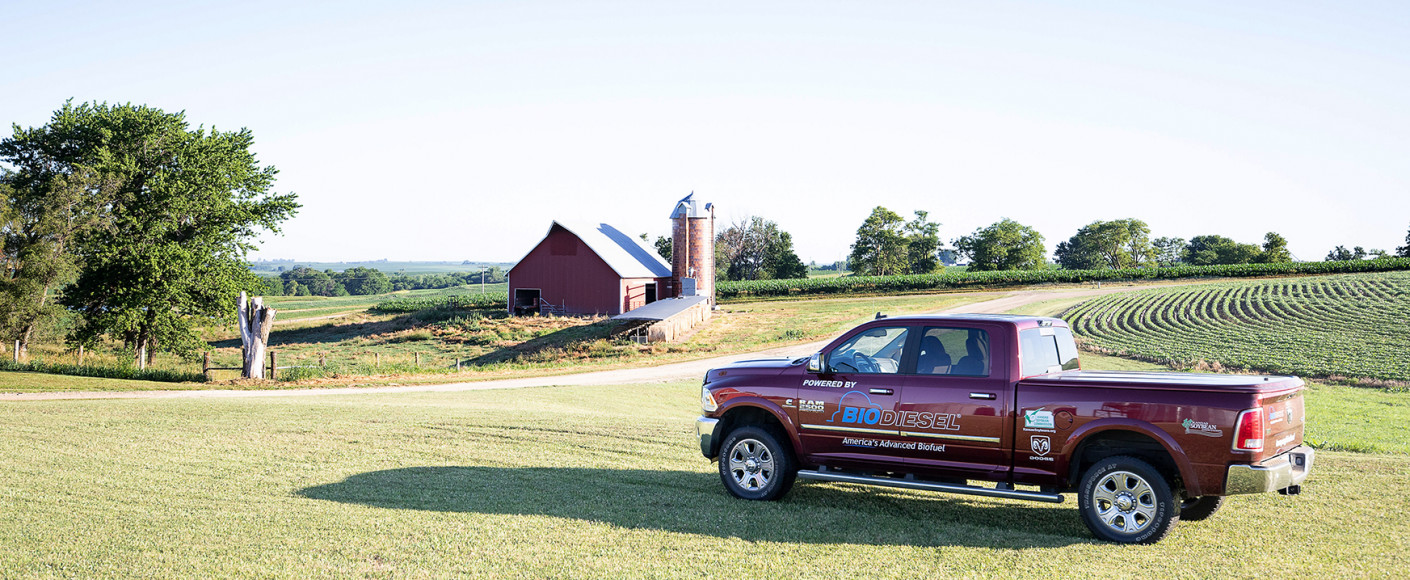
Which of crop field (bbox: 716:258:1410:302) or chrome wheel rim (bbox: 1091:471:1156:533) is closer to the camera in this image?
chrome wheel rim (bbox: 1091:471:1156:533)

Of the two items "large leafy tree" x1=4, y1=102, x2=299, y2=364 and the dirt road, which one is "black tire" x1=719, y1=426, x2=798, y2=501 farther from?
"large leafy tree" x1=4, y1=102, x2=299, y2=364

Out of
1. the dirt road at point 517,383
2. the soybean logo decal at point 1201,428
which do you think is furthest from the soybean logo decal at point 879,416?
the dirt road at point 517,383

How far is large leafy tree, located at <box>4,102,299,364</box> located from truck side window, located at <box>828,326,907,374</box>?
34362 millimetres

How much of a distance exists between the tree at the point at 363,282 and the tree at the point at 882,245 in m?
105

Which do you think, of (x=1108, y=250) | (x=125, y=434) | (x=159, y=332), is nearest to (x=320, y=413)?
(x=125, y=434)

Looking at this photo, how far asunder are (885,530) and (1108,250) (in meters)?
128

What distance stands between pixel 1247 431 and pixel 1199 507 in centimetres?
145

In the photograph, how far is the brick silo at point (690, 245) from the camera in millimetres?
56188

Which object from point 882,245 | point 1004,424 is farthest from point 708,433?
point 882,245

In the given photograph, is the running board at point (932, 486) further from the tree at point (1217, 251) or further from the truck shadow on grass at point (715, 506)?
the tree at point (1217, 251)

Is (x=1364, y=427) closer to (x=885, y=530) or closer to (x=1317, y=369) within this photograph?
(x=1317, y=369)

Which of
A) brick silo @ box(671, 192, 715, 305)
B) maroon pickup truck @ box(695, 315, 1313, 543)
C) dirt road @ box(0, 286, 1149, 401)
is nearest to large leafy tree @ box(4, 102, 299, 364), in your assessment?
dirt road @ box(0, 286, 1149, 401)

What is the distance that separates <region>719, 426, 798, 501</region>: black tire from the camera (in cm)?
909

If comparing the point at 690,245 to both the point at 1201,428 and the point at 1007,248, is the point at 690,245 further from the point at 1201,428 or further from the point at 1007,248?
the point at 1007,248
